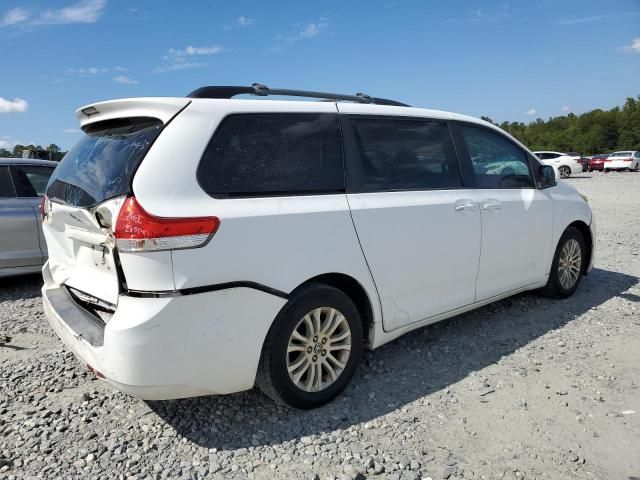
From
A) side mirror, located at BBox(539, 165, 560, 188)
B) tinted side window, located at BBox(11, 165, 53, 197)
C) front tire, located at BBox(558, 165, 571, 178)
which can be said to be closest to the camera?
side mirror, located at BBox(539, 165, 560, 188)

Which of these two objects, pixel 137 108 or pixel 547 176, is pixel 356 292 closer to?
pixel 137 108

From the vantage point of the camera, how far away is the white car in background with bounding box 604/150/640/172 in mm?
35344

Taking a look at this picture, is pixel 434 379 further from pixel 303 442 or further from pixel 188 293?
pixel 188 293

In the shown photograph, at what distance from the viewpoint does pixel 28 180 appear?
585cm

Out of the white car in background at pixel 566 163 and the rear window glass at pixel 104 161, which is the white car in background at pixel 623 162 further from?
the rear window glass at pixel 104 161

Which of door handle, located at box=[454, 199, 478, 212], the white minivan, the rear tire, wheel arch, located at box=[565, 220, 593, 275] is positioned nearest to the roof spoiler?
the white minivan

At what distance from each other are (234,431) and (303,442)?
1.36 feet

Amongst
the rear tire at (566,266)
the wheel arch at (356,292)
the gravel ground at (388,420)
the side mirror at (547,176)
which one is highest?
the side mirror at (547,176)

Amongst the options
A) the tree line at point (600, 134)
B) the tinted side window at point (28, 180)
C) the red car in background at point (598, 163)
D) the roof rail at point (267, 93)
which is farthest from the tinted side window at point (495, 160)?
the tree line at point (600, 134)

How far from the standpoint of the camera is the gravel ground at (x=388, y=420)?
8.20 ft

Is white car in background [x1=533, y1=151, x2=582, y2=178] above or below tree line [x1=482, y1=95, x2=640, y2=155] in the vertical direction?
below

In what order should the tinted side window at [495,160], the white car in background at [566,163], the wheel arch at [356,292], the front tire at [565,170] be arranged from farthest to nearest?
the front tire at [565,170] → the white car in background at [566,163] → the tinted side window at [495,160] → the wheel arch at [356,292]

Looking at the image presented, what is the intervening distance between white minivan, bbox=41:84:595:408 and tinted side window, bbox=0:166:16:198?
9.16 feet

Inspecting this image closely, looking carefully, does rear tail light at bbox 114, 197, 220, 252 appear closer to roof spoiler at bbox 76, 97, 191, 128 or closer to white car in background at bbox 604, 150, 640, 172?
roof spoiler at bbox 76, 97, 191, 128
